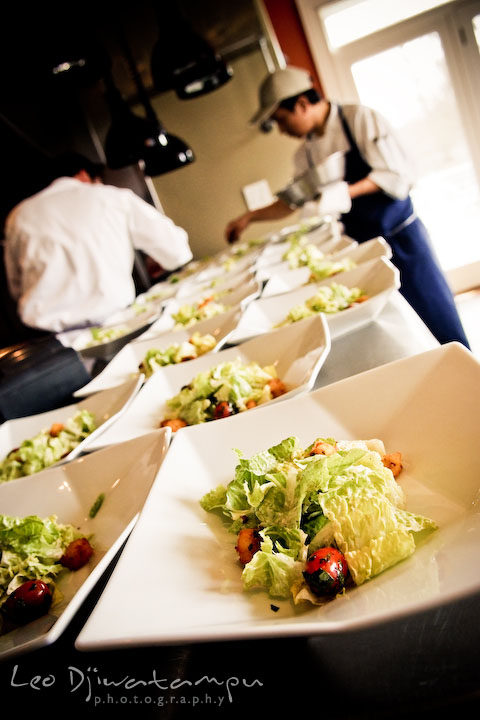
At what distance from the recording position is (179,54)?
10.7 ft

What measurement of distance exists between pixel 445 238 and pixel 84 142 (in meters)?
4.52

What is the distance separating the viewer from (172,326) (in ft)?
7.62

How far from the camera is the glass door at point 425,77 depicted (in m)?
5.24

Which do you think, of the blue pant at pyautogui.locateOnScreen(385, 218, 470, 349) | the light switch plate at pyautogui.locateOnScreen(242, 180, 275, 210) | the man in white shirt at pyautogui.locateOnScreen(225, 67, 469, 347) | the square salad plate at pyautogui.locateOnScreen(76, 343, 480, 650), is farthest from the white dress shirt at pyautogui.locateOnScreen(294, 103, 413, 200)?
the square salad plate at pyautogui.locateOnScreen(76, 343, 480, 650)

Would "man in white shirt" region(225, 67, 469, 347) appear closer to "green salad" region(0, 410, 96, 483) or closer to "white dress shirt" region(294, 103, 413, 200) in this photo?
"white dress shirt" region(294, 103, 413, 200)

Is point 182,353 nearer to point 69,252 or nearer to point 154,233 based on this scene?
point 69,252

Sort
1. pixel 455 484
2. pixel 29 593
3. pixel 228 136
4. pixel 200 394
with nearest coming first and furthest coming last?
pixel 455 484
pixel 29 593
pixel 200 394
pixel 228 136

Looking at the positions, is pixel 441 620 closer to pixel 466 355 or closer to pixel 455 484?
pixel 455 484

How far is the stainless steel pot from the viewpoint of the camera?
9.70 feet

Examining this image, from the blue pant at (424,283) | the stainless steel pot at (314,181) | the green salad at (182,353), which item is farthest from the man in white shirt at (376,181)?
the green salad at (182,353)

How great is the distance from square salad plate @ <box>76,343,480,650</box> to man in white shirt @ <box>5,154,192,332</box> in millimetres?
2698

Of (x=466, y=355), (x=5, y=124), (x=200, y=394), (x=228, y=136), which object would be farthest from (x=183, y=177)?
(x=466, y=355)

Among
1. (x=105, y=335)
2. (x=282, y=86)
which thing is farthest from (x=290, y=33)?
(x=105, y=335)

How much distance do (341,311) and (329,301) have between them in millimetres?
119
